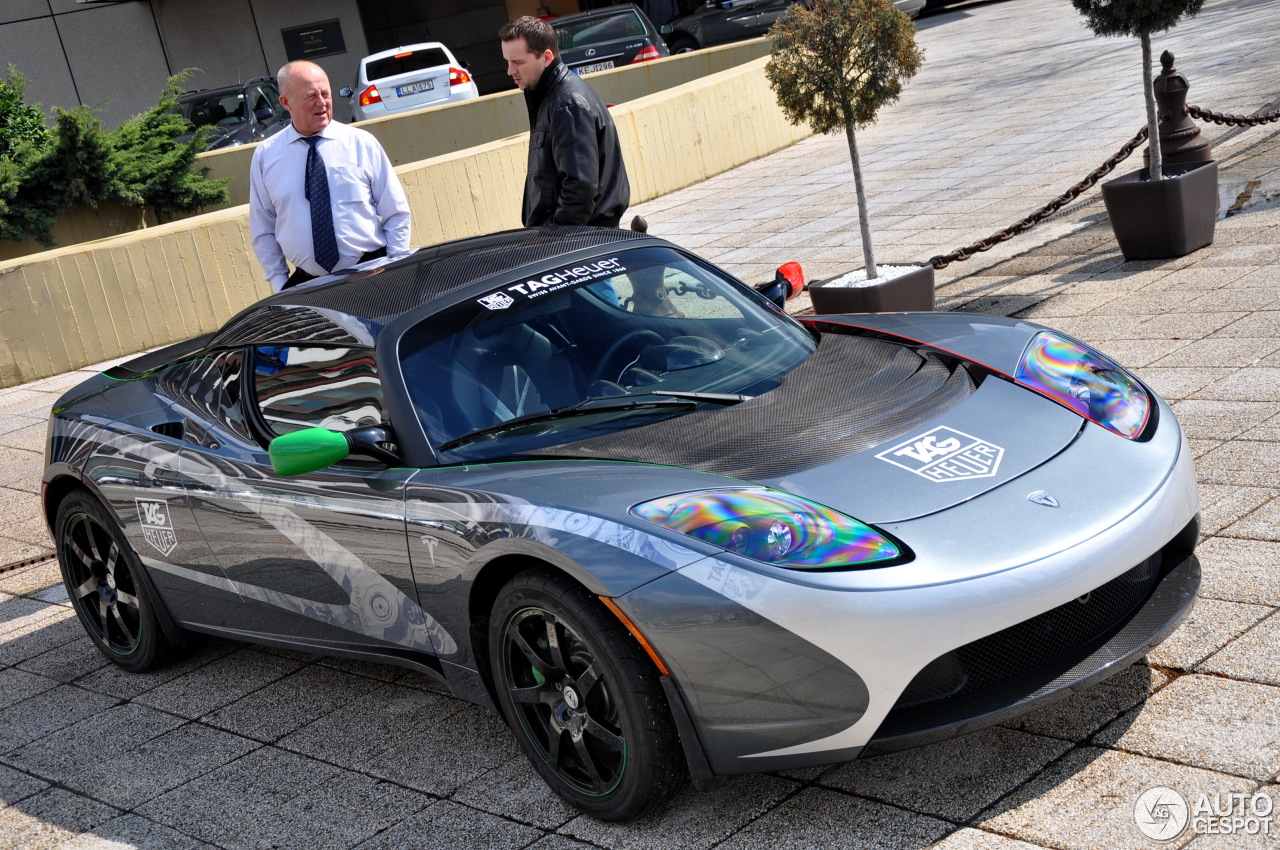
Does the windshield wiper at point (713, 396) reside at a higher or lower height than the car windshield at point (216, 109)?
lower

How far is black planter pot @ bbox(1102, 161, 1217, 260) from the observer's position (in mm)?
7699

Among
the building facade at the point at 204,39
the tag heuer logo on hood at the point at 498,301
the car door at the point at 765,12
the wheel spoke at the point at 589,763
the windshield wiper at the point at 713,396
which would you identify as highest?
the building facade at the point at 204,39

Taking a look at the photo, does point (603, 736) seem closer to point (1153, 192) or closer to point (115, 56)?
point (1153, 192)

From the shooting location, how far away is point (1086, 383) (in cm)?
381

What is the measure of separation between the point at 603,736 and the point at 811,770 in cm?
57

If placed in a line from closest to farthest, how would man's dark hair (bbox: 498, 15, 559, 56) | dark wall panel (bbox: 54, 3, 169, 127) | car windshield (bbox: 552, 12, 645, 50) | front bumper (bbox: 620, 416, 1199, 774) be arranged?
front bumper (bbox: 620, 416, 1199, 774) < man's dark hair (bbox: 498, 15, 559, 56) < car windshield (bbox: 552, 12, 645, 50) < dark wall panel (bbox: 54, 3, 169, 127)

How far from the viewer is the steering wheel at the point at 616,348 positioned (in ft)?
12.8

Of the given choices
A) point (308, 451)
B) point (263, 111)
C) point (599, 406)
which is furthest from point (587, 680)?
A: point (263, 111)

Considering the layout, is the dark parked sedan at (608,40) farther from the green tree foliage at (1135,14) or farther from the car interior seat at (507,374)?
the car interior seat at (507,374)

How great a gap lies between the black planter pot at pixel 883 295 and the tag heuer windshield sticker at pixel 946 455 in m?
3.63

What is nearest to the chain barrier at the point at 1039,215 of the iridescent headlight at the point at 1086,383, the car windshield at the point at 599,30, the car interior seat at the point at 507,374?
the iridescent headlight at the point at 1086,383

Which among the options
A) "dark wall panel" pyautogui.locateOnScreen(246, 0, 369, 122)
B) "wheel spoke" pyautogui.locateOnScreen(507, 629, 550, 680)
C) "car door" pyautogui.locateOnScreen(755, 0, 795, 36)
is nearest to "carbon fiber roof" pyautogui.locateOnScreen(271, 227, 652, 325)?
"wheel spoke" pyautogui.locateOnScreen(507, 629, 550, 680)

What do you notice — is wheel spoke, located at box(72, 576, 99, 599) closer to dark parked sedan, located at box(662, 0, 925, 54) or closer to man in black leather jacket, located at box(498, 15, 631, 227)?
man in black leather jacket, located at box(498, 15, 631, 227)

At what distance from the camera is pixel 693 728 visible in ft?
9.77
